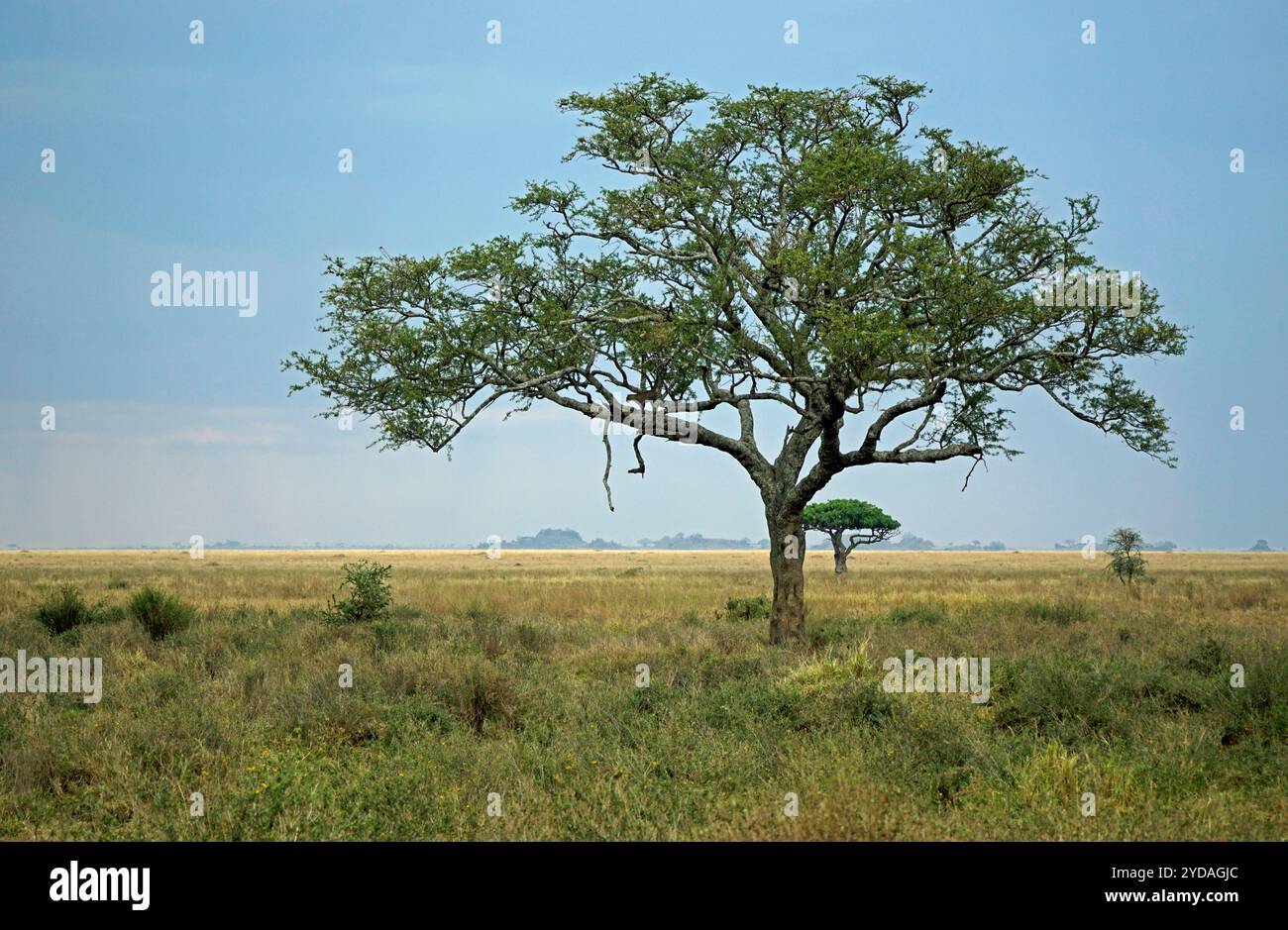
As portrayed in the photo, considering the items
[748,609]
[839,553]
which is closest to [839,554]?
[839,553]

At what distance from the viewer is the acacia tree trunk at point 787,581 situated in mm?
21359

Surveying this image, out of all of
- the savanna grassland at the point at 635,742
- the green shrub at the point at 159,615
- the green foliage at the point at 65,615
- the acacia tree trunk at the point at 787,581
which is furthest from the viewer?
the green foliage at the point at 65,615

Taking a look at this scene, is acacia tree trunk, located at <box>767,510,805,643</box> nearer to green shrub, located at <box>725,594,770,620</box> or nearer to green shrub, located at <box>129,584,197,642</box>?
green shrub, located at <box>725,594,770,620</box>

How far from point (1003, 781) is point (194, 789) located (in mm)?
7685

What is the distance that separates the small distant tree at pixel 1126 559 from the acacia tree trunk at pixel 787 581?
30179 millimetres

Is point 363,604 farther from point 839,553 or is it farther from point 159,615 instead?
point 839,553

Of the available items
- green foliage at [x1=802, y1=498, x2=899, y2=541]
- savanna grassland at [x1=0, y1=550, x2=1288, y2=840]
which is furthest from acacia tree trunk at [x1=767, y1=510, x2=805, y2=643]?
green foliage at [x1=802, y1=498, x2=899, y2=541]

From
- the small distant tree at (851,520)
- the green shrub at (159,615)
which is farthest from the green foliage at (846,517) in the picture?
the green shrub at (159,615)

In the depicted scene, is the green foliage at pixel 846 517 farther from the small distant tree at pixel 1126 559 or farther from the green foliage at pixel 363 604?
the green foliage at pixel 363 604

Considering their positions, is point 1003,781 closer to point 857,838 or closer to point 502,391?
point 857,838

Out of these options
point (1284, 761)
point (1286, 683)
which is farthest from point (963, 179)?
point (1284, 761)

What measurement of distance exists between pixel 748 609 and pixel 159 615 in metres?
15.2

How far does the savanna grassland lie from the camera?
838 centimetres

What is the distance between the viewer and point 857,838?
7.55 m
